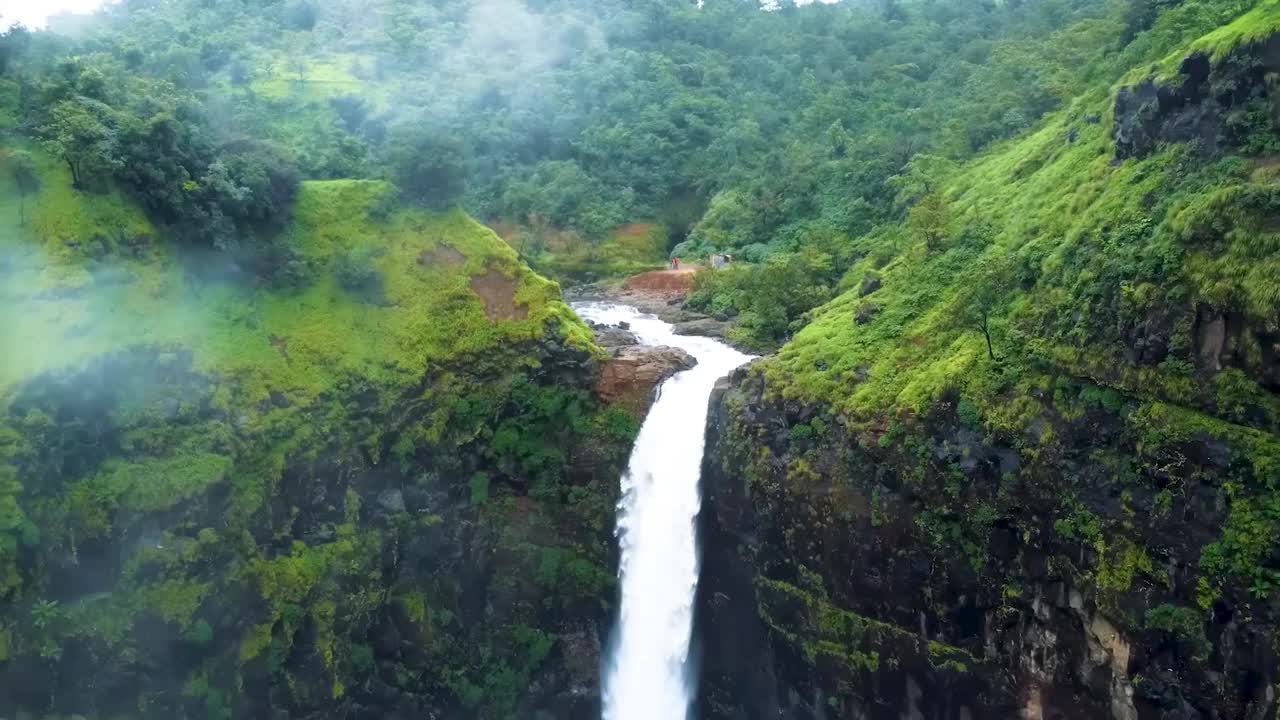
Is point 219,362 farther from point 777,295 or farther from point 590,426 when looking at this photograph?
point 777,295

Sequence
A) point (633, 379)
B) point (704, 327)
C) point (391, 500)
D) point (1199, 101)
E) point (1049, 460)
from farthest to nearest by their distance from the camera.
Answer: point (704, 327), point (633, 379), point (391, 500), point (1199, 101), point (1049, 460)

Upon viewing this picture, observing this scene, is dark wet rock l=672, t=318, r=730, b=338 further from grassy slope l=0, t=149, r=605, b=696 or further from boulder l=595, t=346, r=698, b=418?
grassy slope l=0, t=149, r=605, b=696

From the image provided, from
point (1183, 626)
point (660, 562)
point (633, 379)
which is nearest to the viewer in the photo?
point (1183, 626)

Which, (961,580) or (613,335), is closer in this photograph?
(961,580)

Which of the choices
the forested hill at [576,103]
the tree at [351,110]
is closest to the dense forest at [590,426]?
the forested hill at [576,103]

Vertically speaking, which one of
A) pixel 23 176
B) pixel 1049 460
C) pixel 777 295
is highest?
pixel 23 176

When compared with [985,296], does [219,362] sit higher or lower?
lower

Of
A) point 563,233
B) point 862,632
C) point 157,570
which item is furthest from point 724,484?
point 563,233

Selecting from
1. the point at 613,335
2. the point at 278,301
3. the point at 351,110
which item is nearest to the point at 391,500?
the point at 278,301
